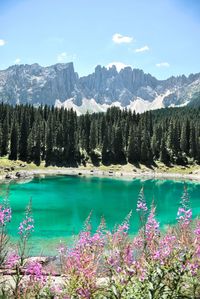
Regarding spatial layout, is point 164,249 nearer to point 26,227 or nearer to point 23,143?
point 26,227

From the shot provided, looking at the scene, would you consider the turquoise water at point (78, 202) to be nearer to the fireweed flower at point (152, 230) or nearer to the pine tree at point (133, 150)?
the fireweed flower at point (152, 230)

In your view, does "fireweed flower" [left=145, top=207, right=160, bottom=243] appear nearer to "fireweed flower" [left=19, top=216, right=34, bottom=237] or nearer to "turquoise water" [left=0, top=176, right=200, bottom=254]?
"fireweed flower" [left=19, top=216, right=34, bottom=237]

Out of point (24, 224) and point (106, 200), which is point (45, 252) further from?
point (106, 200)

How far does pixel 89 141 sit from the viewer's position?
155 m

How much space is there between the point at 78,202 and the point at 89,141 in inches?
3059

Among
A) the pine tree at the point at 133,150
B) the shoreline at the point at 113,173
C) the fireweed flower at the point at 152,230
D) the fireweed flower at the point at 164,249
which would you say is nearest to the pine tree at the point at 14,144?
the shoreline at the point at 113,173

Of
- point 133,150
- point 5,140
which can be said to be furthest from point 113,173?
point 5,140

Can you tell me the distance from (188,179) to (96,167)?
3304 centimetres

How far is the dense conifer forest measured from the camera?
142 meters

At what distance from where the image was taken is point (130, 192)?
95812 millimetres

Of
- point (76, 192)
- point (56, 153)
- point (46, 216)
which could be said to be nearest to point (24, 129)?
point (56, 153)

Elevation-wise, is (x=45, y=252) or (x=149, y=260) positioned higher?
(x=149, y=260)

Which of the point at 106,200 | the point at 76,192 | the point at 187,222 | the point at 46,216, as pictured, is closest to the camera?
the point at 187,222

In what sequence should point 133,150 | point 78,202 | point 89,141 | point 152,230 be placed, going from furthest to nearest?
1. point 89,141
2. point 133,150
3. point 78,202
4. point 152,230
